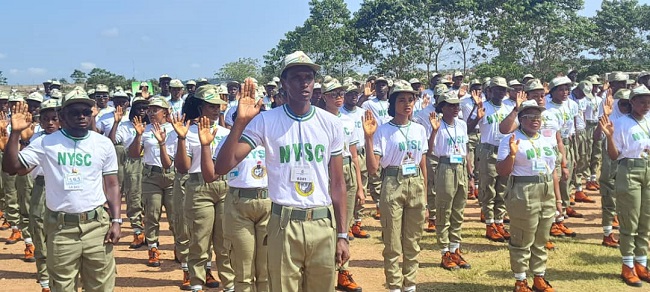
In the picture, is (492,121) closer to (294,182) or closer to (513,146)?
(513,146)

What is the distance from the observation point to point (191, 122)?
6.21 meters

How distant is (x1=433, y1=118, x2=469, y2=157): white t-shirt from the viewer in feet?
24.8

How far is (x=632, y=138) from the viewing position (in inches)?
268

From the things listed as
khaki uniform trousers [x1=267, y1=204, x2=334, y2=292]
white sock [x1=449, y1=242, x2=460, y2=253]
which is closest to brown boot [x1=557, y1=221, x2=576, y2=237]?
white sock [x1=449, y1=242, x2=460, y2=253]

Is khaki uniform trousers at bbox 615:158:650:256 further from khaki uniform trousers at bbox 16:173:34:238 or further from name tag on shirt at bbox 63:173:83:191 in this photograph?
khaki uniform trousers at bbox 16:173:34:238

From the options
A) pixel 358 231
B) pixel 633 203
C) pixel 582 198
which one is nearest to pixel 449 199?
pixel 633 203

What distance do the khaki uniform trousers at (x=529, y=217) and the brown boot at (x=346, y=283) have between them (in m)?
1.98

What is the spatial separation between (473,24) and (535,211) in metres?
27.0

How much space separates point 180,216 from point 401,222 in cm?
282

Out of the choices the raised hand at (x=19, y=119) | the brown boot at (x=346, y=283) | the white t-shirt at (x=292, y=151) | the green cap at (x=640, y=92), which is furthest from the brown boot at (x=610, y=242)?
the raised hand at (x=19, y=119)

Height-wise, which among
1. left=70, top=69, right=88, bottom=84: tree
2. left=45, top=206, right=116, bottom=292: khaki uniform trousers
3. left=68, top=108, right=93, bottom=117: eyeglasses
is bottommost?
left=45, top=206, right=116, bottom=292: khaki uniform trousers

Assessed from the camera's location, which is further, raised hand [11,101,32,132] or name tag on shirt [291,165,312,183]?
raised hand [11,101,32,132]

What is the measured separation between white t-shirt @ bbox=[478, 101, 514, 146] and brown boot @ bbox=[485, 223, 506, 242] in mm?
1443

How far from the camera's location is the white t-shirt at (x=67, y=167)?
468cm
